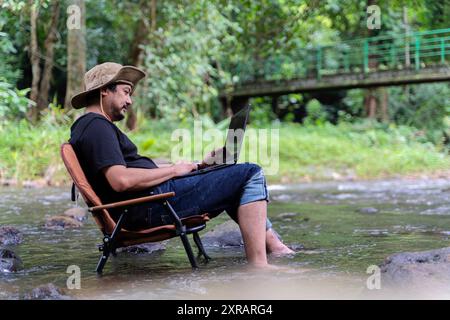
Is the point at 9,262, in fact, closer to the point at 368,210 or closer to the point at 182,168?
the point at 182,168

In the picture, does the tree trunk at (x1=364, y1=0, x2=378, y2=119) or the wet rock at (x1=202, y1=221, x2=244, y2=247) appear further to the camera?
the tree trunk at (x1=364, y1=0, x2=378, y2=119)

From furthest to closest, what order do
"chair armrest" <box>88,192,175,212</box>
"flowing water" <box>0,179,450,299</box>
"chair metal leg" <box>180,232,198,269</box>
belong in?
"chair metal leg" <box>180,232,198,269</box> < "chair armrest" <box>88,192,175,212</box> < "flowing water" <box>0,179,450,299</box>

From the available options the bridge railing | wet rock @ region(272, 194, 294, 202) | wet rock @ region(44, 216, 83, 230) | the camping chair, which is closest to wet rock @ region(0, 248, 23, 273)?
the camping chair

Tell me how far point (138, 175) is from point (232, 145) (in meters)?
0.69

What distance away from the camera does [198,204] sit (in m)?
4.03

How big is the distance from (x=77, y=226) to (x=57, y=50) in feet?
39.6

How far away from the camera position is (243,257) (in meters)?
4.47

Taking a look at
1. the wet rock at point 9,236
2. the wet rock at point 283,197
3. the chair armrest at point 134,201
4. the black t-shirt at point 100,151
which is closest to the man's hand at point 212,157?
the black t-shirt at point 100,151

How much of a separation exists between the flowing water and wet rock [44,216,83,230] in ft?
0.34

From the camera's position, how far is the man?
3859 mm

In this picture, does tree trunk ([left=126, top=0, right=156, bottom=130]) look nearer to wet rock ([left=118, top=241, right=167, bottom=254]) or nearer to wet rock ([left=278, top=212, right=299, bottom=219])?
wet rock ([left=278, top=212, right=299, bottom=219])

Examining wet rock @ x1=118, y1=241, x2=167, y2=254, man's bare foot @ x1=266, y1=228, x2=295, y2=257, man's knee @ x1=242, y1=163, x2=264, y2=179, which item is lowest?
wet rock @ x1=118, y1=241, x2=167, y2=254

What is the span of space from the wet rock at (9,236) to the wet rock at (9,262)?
1.08m

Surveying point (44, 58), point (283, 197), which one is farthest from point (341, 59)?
point (283, 197)
